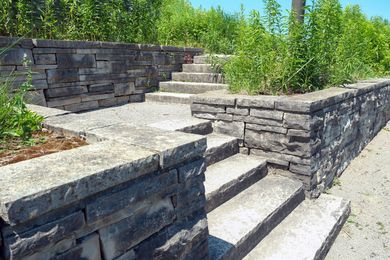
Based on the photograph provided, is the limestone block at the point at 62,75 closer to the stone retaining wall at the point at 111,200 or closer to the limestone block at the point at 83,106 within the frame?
the limestone block at the point at 83,106

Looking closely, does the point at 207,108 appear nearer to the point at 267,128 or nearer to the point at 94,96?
the point at 267,128

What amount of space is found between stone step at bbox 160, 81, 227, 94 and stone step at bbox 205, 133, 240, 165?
6.74ft

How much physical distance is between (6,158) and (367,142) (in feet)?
17.4

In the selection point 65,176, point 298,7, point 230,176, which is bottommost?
point 230,176

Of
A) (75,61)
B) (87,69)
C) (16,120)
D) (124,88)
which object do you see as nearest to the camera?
(16,120)

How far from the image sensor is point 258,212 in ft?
8.55

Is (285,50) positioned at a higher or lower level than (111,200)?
higher

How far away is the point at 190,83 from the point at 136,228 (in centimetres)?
452

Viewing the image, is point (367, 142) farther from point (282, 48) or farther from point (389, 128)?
point (282, 48)

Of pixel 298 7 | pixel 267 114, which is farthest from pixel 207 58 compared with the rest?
pixel 267 114

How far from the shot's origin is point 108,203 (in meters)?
1.31

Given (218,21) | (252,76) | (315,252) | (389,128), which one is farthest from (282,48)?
(218,21)

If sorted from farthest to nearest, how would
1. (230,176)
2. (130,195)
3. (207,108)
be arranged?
(207,108) < (230,176) < (130,195)

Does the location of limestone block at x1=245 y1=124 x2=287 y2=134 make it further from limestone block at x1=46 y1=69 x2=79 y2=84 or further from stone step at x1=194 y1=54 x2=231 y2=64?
stone step at x1=194 y1=54 x2=231 y2=64
